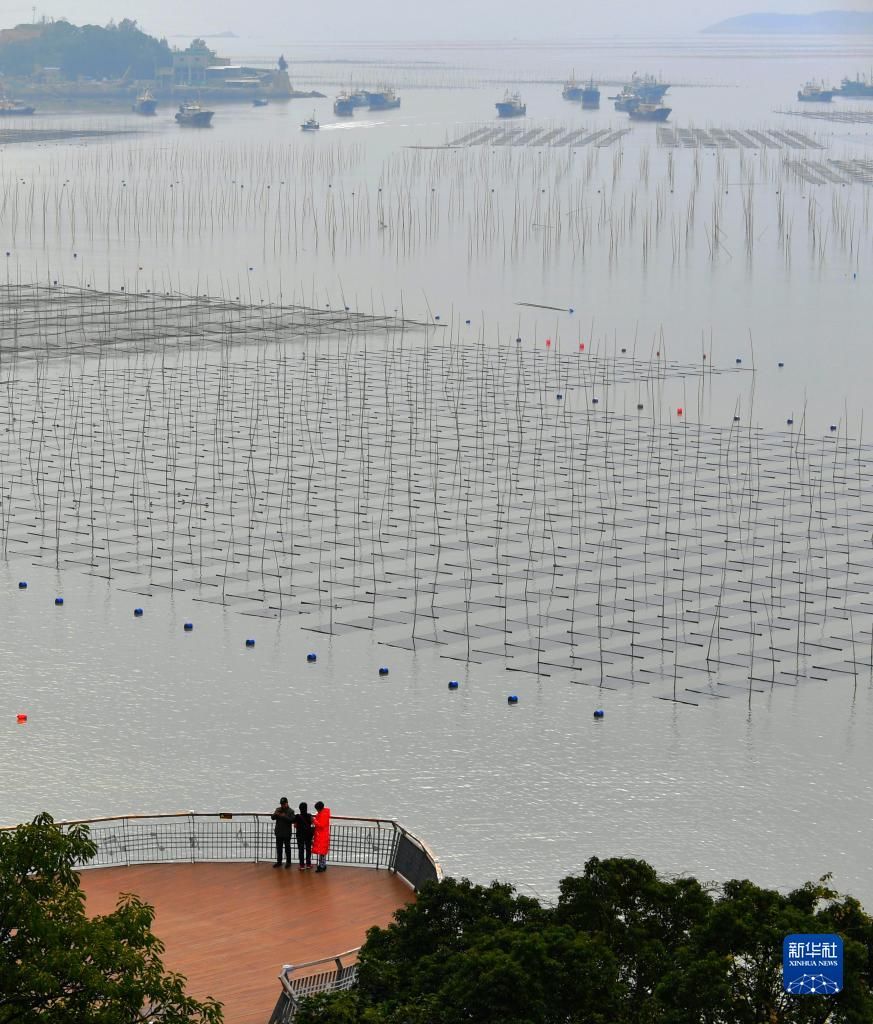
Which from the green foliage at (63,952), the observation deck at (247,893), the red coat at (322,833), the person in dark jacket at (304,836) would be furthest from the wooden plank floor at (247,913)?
the green foliage at (63,952)

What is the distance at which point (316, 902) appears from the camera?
25547 mm

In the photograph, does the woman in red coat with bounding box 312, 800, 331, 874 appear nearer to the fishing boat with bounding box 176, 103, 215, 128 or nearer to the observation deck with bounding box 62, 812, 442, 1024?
the observation deck with bounding box 62, 812, 442, 1024

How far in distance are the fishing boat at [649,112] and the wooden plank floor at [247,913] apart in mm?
172649

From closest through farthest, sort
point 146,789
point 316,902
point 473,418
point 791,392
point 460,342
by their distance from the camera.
Result: point 316,902, point 146,789, point 473,418, point 791,392, point 460,342

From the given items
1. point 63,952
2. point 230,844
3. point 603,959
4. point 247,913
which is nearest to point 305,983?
point 247,913

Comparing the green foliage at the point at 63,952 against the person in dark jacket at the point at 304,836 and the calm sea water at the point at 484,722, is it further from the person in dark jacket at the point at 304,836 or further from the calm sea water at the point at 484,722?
the calm sea water at the point at 484,722

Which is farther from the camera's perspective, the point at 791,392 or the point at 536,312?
the point at 536,312

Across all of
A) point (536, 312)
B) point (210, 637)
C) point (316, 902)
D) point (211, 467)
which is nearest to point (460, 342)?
point (536, 312)

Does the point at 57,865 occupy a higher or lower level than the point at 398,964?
higher

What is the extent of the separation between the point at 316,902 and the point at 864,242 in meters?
81.7

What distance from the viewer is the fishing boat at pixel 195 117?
628 feet

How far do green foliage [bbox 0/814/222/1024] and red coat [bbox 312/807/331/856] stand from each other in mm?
8297

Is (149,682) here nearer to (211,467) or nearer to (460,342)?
(211,467)

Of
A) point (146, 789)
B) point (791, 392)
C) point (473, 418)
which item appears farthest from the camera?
point (791, 392)
